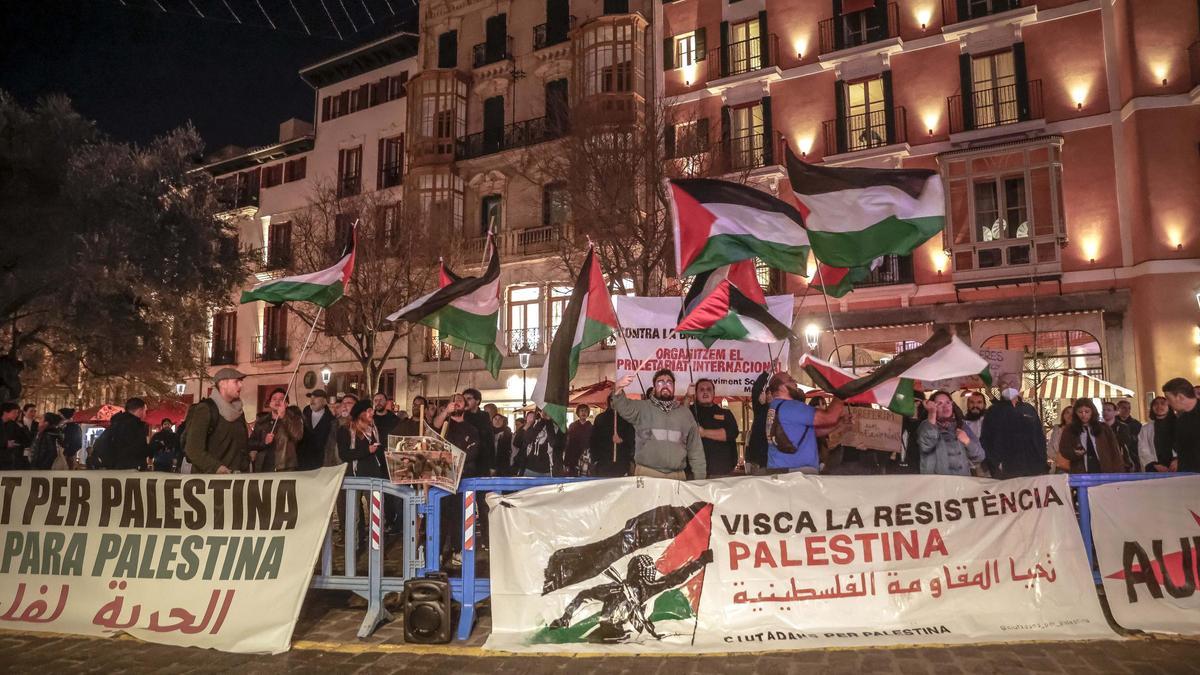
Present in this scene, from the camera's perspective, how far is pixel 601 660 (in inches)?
224

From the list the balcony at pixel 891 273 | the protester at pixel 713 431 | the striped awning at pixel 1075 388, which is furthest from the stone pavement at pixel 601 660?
the balcony at pixel 891 273

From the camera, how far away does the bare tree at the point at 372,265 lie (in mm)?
26016

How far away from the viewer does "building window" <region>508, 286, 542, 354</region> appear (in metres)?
28.0

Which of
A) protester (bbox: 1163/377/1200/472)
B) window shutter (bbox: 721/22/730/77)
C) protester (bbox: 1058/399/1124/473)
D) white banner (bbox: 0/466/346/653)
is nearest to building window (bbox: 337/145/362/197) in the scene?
window shutter (bbox: 721/22/730/77)

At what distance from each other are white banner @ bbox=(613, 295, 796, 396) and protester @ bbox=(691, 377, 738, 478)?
267cm

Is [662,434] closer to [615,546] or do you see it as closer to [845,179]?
[615,546]

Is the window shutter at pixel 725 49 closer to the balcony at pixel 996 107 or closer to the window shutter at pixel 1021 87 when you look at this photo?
the balcony at pixel 996 107

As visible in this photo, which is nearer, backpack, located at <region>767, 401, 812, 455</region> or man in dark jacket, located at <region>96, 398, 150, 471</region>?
backpack, located at <region>767, 401, 812, 455</region>

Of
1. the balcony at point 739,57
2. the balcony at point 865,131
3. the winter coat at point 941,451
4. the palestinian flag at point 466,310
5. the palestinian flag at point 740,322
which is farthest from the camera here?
the balcony at point 739,57

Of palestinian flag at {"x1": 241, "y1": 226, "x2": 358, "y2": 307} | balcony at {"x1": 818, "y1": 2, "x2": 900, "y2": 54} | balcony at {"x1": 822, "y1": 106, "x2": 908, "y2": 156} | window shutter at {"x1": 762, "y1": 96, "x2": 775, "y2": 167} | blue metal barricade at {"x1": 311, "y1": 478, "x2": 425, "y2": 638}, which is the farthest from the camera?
window shutter at {"x1": 762, "y1": 96, "x2": 775, "y2": 167}

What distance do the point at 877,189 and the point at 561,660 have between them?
5559mm

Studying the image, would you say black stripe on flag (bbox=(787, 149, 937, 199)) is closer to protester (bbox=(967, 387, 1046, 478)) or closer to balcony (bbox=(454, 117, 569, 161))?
protester (bbox=(967, 387, 1046, 478))

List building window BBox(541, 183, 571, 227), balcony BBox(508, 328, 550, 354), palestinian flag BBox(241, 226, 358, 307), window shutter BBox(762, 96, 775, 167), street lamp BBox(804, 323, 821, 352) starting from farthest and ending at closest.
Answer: balcony BBox(508, 328, 550, 354)
building window BBox(541, 183, 571, 227)
window shutter BBox(762, 96, 775, 167)
street lamp BBox(804, 323, 821, 352)
palestinian flag BBox(241, 226, 358, 307)

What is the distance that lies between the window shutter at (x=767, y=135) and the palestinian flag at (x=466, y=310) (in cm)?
1713
